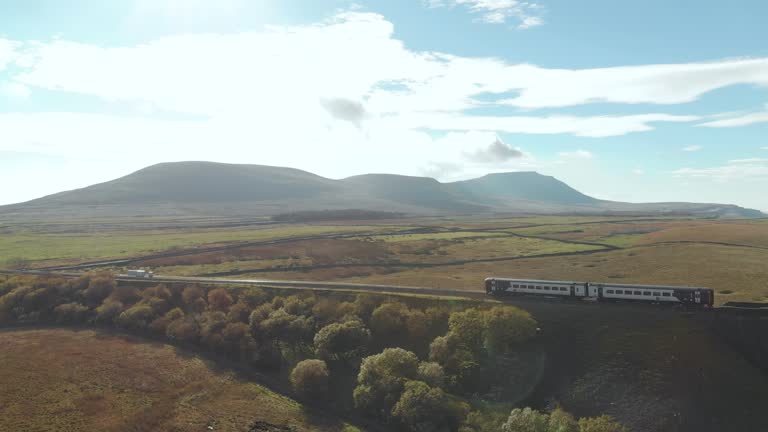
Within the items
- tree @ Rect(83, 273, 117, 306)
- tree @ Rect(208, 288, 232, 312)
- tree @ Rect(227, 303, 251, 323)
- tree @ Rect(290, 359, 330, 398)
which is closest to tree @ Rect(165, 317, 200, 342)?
tree @ Rect(208, 288, 232, 312)

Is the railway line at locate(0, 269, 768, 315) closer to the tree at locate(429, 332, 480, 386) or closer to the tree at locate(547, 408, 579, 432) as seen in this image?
the tree at locate(429, 332, 480, 386)

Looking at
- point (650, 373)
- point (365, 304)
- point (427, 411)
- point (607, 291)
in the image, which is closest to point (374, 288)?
point (365, 304)

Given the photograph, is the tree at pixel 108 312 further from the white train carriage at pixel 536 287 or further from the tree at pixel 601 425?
the tree at pixel 601 425

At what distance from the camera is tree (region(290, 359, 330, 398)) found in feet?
193

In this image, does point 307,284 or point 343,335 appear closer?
point 343,335

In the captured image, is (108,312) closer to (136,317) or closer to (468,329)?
(136,317)

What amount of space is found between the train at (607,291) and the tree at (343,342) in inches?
899

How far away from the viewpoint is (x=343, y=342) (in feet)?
211

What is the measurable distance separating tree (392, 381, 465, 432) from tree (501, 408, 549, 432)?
19.1 ft

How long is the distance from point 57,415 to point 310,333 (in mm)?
32502

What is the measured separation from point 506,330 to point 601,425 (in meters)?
16.3

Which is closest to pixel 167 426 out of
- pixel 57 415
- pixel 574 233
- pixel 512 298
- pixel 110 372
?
pixel 57 415

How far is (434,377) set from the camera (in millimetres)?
55094

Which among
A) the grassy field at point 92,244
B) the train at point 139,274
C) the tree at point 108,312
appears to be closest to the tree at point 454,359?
the tree at point 108,312
